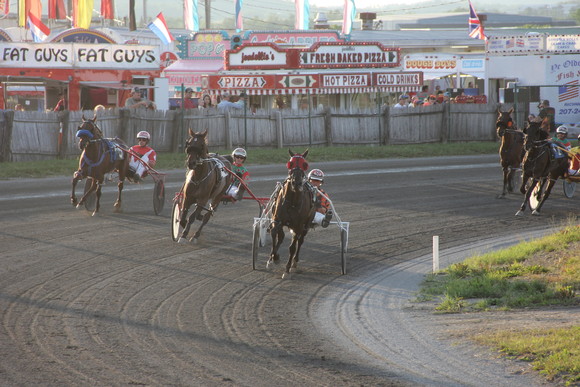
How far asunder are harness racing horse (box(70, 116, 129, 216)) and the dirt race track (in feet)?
2.05

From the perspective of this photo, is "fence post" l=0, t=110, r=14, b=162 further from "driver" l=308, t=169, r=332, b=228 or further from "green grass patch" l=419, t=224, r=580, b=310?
"green grass patch" l=419, t=224, r=580, b=310

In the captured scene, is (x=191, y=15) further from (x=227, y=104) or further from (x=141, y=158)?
(x=141, y=158)

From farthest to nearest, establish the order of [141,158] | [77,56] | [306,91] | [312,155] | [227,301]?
[306,91] → [77,56] → [312,155] → [141,158] → [227,301]

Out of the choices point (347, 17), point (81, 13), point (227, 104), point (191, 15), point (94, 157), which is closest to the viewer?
point (94, 157)

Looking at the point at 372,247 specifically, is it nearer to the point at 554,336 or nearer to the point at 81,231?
the point at 81,231

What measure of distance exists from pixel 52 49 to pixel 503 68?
1901cm

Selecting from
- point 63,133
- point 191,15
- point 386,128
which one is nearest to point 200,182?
point 63,133

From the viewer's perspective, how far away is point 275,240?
1110 centimetres

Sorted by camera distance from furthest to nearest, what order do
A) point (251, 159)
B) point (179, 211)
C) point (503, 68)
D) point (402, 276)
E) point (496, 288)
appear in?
point (503, 68) → point (251, 159) → point (179, 211) → point (402, 276) → point (496, 288)

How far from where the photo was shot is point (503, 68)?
37000 millimetres

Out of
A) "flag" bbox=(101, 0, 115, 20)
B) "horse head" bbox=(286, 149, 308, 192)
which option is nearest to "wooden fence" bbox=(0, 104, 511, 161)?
"horse head" bbox=(286, 149, 308, 192)

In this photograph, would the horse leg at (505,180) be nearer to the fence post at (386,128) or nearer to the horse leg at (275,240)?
the horse leg at (275,240)

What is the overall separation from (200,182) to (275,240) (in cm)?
215

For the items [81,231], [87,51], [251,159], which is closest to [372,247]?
[81,231]
